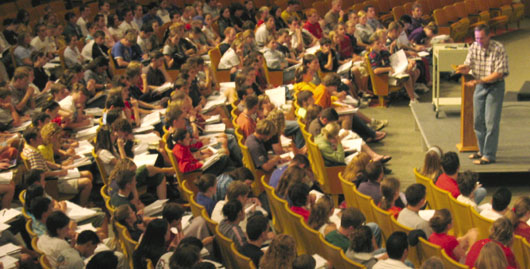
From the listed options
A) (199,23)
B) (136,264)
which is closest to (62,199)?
(136,264)

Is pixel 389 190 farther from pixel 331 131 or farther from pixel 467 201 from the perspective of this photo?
pixel 331 131

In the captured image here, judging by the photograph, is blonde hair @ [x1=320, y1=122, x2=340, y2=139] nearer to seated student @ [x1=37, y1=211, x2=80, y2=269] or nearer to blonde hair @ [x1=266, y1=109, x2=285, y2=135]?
blonde hair @ [x1=266, y1=109, x2=285, y2=135]

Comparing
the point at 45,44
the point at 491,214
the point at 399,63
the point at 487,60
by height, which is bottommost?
the point at 399,63

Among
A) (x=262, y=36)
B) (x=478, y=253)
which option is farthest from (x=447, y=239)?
(x=262, y=36)

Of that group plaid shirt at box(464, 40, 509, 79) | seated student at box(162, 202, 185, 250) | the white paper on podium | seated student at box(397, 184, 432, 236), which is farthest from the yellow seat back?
the white paper on podium

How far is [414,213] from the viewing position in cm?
497

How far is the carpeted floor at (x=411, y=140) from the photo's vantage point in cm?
681

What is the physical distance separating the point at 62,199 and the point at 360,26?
6.52 metres

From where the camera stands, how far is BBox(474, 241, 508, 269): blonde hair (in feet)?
13.4

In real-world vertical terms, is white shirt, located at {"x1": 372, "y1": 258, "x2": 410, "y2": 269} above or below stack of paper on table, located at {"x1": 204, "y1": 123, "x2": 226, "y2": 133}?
above

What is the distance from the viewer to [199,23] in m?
11.6

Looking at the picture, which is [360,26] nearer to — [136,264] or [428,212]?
[428,212]

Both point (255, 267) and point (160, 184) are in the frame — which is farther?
point (160, 184)

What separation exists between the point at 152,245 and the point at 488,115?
3.38m
